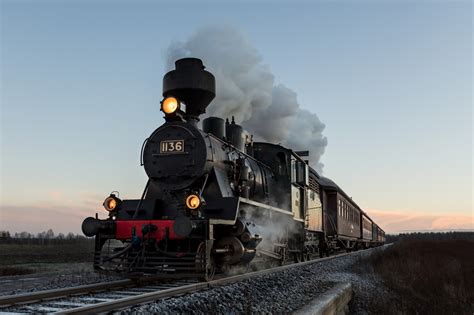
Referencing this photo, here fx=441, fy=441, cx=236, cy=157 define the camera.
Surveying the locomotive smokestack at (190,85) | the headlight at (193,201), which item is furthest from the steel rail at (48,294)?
the locomotive smokestack at (190,85)

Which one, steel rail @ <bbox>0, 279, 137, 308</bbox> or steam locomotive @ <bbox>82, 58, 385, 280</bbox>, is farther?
steam locomotive @ <bbox>82, 58, 385, 280</bbox>

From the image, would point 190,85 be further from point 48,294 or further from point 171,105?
point 48,294

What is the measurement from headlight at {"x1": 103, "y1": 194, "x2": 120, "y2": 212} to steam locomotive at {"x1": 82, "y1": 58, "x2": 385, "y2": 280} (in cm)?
2

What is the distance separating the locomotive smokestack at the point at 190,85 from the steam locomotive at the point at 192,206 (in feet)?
0.07

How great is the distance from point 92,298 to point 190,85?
15.1 ft

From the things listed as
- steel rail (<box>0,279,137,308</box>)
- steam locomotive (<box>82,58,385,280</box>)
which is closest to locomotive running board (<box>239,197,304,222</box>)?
steam locomotive (<box>82,58,385,280</box>)

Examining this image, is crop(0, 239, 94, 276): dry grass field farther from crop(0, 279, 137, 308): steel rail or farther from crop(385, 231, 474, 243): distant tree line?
crop(385, 231, 474, 243): distant tree line

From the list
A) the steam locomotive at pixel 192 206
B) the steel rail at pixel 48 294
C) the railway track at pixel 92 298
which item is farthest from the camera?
the steam locomotive at pixel 192 206

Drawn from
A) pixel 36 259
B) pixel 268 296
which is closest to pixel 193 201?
pixel 268 296

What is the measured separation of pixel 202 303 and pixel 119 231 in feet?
9.90

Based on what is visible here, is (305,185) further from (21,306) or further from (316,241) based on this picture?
(21,306)

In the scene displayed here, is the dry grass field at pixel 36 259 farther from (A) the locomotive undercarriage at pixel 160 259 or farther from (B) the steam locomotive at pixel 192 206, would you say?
(A) the locomotive undercarriage at pixel 160 259

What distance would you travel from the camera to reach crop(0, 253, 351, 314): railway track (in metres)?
4.86

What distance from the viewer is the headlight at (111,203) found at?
8.34m
